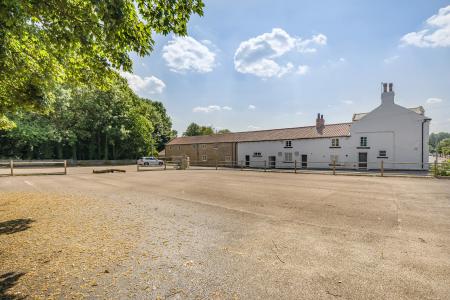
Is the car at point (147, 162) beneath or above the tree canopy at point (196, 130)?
beneath

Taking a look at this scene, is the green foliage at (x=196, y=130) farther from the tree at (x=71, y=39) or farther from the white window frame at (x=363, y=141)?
the tree at (x=71, y=39)

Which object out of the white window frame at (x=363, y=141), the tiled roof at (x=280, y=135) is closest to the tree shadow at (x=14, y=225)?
the tiled roof at (x=280, y=135)

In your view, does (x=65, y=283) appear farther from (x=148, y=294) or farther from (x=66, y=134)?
(x=66, y=134)

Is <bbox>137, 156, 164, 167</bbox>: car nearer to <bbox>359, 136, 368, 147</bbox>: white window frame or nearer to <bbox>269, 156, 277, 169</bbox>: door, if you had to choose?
<bbox>269, 156, 277, 169</bbox>: door

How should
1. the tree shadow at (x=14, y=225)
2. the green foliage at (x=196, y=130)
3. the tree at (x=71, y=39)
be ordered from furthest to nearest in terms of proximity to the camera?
the green foliage at (x=196, y=130) < the tree shadow at (x=14, y=225) < the tree at (x=71, y=39)

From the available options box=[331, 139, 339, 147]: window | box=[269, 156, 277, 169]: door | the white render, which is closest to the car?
the white render

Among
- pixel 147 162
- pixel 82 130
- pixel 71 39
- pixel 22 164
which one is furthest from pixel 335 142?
pixel 22 164

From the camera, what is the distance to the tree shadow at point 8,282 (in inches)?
118

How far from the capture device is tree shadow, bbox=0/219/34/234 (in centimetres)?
553

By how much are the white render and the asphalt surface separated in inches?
849

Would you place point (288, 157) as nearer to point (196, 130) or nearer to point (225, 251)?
point (225, 251)

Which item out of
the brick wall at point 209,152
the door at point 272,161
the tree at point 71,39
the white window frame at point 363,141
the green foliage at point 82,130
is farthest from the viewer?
the brick wall at point 209,152

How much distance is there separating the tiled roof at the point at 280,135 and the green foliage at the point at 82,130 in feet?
36.3

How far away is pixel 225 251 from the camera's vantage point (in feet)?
14.7
